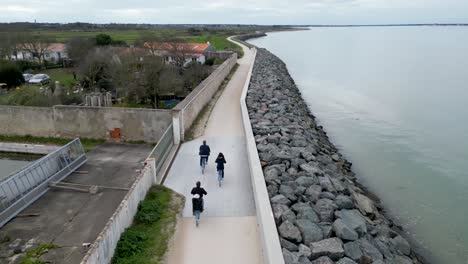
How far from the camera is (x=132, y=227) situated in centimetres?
884

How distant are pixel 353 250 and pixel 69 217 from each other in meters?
6.98

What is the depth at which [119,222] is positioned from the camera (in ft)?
26.8

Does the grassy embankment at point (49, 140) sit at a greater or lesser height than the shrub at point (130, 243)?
lesser

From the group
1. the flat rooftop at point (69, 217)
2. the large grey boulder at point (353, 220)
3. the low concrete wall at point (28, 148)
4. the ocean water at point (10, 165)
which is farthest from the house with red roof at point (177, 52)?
the large grey boulder at point (353, 220)

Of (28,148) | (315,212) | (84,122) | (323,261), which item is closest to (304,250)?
(323,261)

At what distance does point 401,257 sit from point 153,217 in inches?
227

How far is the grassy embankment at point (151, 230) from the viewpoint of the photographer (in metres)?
7.82

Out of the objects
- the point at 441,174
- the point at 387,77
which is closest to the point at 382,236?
the point at 441,174

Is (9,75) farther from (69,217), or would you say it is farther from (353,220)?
(353,220)

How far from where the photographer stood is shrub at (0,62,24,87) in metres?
35.8

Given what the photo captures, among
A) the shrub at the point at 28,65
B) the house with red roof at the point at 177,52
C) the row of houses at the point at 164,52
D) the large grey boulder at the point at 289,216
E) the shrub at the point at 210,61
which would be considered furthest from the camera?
the shrub at the point at 28,65

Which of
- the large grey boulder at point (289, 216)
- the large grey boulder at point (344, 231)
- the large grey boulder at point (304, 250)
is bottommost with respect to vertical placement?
the large grey boulder at point (344, 231)

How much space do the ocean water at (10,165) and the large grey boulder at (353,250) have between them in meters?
12.9

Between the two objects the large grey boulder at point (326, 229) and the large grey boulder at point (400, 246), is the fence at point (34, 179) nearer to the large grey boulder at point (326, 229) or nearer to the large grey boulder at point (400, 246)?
the large grey boulder at point (326, 229)
